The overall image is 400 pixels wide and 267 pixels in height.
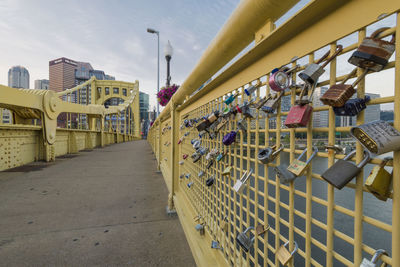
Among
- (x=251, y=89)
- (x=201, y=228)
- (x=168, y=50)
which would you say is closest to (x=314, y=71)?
(x=251, y=89)

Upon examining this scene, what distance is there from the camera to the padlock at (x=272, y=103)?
1.97ft

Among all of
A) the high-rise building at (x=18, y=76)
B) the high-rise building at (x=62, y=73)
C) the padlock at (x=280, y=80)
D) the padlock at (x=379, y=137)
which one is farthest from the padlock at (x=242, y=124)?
the high-rise building at (x=18, y=76)

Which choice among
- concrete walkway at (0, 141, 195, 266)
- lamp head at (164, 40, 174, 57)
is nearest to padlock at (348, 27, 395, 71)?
concrete walkway at (0, 141, 195, 266)

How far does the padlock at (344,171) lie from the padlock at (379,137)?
0.11ft

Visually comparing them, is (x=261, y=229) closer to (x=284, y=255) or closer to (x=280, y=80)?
(x=284, y=255)

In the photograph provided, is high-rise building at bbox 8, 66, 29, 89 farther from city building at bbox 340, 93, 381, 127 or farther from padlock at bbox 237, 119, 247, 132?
city building at bbox 340, 93, 381, 127

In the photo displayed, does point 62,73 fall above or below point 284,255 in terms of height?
above

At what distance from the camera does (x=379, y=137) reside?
13.0 inches

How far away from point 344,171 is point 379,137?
0.33ft

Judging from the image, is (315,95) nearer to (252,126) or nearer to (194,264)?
(252,126)

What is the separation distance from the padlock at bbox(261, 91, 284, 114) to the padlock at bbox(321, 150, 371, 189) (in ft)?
0.81

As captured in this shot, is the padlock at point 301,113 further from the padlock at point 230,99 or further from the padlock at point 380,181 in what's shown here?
the padlock at point 230,99

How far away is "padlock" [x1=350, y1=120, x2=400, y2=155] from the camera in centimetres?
33

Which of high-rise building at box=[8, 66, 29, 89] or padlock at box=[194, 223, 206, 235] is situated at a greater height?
high-rise building at box=[8, 66, 29, 89]
